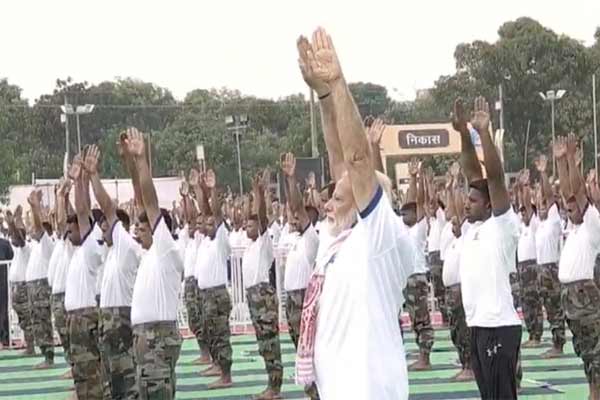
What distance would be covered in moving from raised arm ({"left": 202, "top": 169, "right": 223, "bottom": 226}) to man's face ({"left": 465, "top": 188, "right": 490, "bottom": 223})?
5.07 metres

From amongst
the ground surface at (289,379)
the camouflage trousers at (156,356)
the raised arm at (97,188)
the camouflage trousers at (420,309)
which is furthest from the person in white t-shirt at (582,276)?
the raised arm at (97,188)

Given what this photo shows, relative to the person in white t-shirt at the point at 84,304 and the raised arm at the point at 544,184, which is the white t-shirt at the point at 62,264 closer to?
the person in white t-shirt at the point at 84,304

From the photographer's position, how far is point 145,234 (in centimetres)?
902

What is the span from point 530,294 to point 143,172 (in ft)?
25.7

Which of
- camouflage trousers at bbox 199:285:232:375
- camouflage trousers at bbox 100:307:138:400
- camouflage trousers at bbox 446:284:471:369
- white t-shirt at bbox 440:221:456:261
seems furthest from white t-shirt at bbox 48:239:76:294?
white t-shirt at bbox 440:221:456:261

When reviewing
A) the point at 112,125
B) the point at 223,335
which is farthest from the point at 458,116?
the point at 112,125

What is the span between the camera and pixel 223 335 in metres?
13.0

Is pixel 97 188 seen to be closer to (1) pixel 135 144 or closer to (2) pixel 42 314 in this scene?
(1) pixel 135 144

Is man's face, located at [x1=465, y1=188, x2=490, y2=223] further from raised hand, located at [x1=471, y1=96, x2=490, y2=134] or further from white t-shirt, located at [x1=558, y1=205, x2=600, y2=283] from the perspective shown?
white t-shirt, located at [x1=558, y1=205, x2=600, y2=283]

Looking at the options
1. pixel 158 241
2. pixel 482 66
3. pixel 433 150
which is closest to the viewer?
pixel 158 241

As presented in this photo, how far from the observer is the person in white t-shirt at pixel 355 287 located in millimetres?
4406

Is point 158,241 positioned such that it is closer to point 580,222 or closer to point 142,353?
point 142,353

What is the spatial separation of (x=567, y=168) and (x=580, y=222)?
81 cm

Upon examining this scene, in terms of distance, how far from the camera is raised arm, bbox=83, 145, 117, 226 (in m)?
9.52
